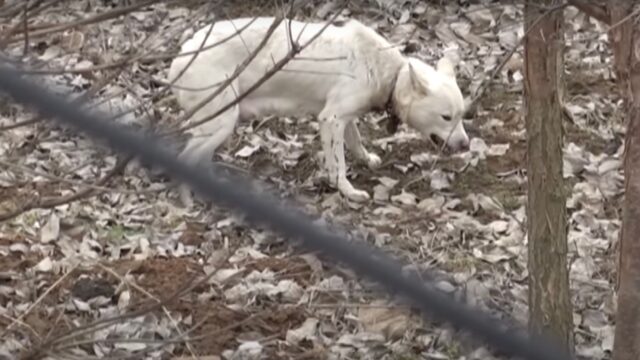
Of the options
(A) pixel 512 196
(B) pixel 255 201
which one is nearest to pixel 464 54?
(A) pixel 512 196

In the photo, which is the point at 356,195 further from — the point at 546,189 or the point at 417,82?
the point at 546,189

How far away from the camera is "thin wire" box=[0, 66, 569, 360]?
3.78 feet

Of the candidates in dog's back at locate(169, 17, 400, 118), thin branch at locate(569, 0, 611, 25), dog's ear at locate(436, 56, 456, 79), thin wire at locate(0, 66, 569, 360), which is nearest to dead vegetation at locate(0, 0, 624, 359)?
dog's back at locate(169, 17, 400, 118)

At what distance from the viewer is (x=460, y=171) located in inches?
295

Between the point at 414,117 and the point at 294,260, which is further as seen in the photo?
the point at 414,117

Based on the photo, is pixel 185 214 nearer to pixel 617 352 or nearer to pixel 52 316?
pixel 52 316

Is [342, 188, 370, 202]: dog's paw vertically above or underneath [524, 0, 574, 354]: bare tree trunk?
underneath

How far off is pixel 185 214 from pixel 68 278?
3.44 feet

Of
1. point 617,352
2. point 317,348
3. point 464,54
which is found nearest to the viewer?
point 617,352

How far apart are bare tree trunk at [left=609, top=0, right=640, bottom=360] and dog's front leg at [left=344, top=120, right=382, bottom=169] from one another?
10.9ft

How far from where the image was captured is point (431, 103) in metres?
7.46

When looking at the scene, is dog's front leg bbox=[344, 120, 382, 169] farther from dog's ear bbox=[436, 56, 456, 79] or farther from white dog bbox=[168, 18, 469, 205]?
dog's ear bbox=[436, 56, 456, 79]

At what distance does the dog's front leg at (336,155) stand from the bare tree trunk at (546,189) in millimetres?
2420

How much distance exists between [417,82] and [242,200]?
6319mm
